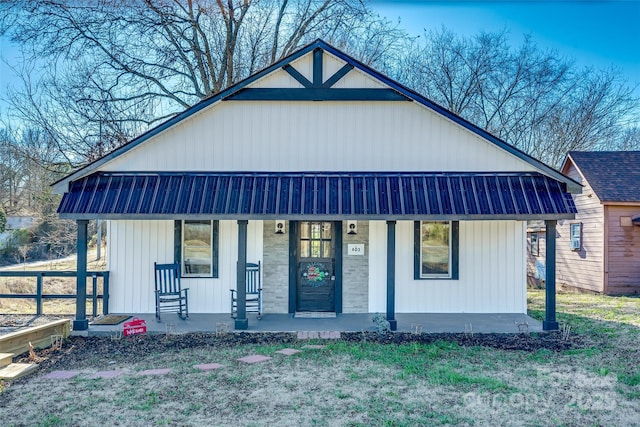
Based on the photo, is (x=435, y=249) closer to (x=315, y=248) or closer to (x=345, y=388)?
(x=315, y=248)

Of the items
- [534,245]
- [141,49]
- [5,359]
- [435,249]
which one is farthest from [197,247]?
[534,245]

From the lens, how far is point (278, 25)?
18.3 m

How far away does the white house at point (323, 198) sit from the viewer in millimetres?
8500

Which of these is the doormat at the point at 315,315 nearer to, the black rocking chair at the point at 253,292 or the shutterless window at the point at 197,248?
the black rocking chair at the point at 253,292

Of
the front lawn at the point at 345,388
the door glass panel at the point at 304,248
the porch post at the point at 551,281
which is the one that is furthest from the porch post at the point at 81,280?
the porch post at the point at 551,281

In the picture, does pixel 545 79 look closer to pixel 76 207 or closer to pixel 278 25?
pixel 278 25

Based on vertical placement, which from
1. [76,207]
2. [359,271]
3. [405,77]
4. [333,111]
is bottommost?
[359,271]

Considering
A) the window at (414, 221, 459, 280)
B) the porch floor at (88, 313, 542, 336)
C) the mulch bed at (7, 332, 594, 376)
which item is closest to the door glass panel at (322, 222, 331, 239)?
the porch floor at (88, 313, 542, 336)

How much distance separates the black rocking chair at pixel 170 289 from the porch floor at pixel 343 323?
184 mm

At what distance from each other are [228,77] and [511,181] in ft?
38.7

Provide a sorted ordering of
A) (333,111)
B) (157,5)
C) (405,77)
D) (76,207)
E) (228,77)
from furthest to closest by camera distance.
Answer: (405,77)
(228,77)
(157,5)
(333,111)
(76,207)

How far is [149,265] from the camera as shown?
981 centimetres

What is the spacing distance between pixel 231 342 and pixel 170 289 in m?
2.37

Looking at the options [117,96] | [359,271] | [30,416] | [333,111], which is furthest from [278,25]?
[30,416]
